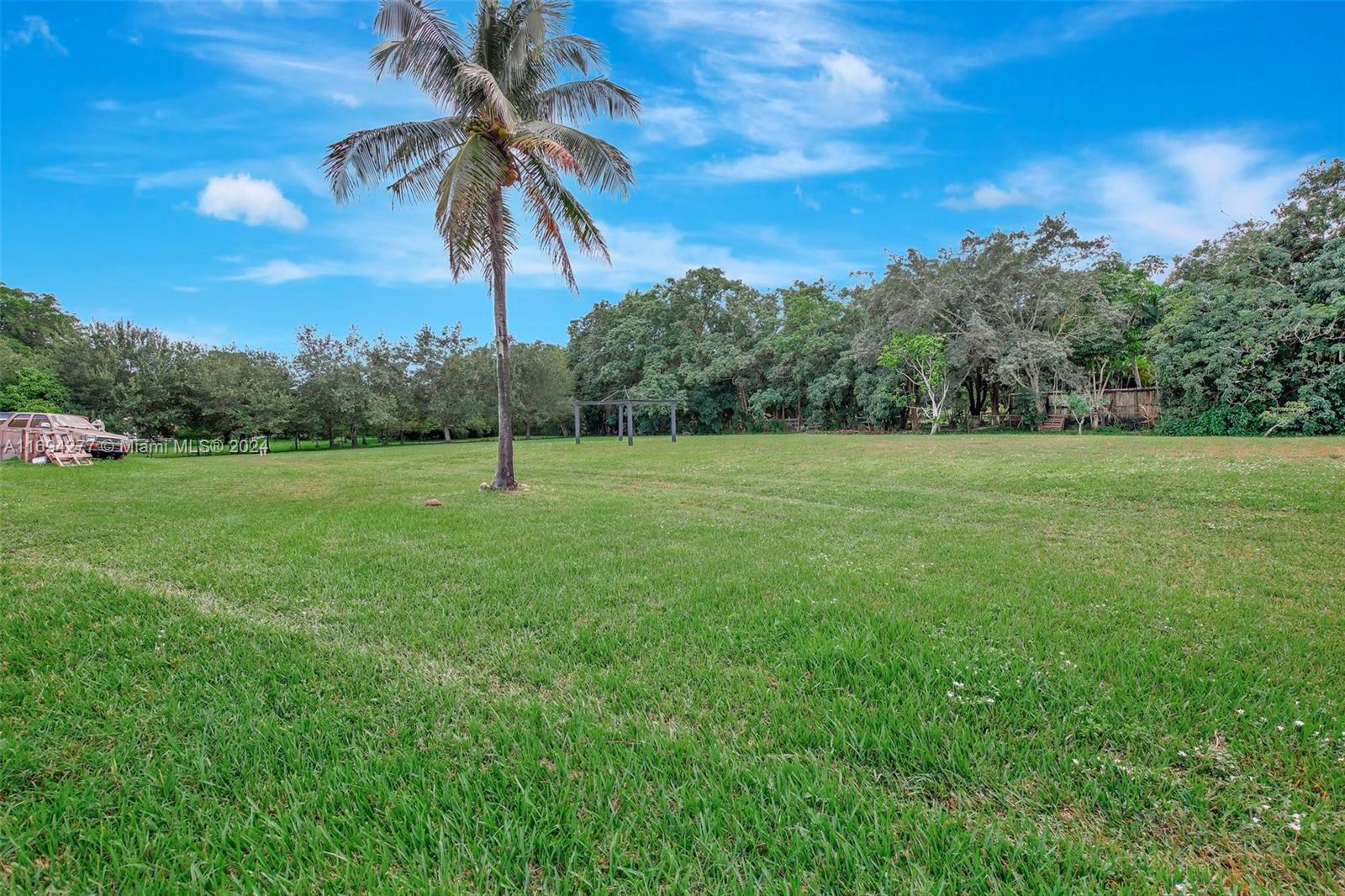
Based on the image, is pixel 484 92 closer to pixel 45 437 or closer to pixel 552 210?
pixel 552 210

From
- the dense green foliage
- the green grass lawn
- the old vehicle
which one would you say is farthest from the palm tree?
the dense green foliage

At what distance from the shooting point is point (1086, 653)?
2.82m

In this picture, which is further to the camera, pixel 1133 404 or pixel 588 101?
pixel 1133 404

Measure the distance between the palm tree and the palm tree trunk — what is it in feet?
0.07

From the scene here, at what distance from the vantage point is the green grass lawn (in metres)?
1.57

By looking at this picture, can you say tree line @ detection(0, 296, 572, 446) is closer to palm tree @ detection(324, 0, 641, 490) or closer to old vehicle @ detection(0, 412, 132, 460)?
old vehicle @ detection(0, 412, 132, 460)

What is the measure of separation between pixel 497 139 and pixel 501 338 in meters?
3.49

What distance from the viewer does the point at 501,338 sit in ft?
32.7

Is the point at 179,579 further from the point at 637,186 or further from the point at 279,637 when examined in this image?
the point at 637,186

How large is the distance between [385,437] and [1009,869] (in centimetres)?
4400

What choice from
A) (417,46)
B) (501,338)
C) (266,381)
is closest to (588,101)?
(417,46)

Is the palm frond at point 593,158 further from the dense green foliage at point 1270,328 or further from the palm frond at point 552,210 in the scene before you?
the dense green foliage at point 1270,328

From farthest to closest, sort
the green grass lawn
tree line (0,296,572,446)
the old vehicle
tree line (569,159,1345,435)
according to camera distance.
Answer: tree line (0,296,572,446), tree line (569,159,1345,435), the old vehicle, the green grass lawn

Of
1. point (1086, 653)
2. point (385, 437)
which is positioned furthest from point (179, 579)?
point (385, 437)
